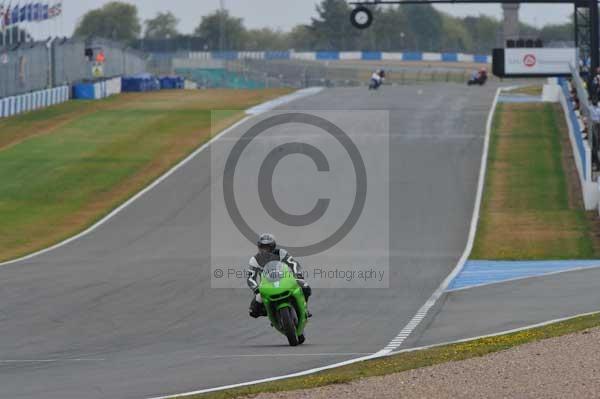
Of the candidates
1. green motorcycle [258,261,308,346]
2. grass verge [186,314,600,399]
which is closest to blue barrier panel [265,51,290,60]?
grass verge [186,314,600,399]

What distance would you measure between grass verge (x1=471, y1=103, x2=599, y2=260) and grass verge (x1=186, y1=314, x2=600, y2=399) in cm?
1174

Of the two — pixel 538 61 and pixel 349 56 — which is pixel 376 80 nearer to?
pixel 538 61

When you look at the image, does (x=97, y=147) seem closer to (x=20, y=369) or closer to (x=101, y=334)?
(x=101, y=334)

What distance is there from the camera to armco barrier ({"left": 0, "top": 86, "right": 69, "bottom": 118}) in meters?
55.2

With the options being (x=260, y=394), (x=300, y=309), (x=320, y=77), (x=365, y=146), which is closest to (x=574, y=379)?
(x=260, y=394)

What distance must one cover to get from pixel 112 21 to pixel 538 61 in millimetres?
141951

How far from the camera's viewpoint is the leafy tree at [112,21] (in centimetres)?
18600

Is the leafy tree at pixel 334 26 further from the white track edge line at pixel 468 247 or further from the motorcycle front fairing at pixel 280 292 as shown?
the motorcycle front fairing at pixel 280 292

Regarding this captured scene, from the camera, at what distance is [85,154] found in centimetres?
4394

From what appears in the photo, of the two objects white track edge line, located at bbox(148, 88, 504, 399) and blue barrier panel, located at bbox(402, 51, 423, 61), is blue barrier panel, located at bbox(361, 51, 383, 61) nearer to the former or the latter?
blue barrier panel, located at bbox(402, 51, 423, 61)

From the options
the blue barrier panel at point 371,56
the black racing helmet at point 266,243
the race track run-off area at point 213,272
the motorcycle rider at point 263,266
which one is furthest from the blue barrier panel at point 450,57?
the black racing helmet at point 266,243

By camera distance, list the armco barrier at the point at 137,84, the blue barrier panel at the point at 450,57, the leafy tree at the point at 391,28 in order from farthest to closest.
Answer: the leafy tree at the point at 391,28, the blue barrier panel at the point at 450,57, the armco barrier at the point at 137,84

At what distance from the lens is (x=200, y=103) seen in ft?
196

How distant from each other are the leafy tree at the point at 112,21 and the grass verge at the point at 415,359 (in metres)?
174
